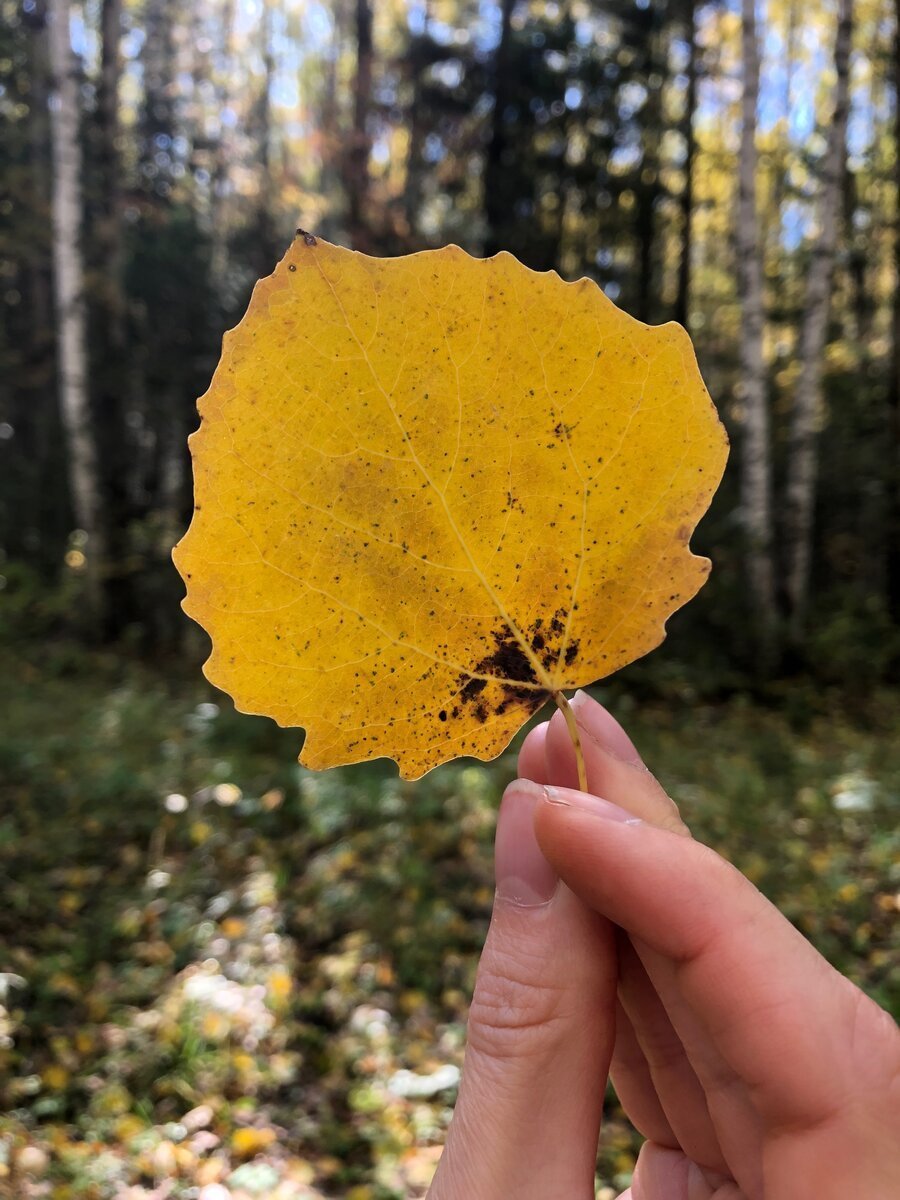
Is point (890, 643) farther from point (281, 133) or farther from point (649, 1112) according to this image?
point (281, 133)

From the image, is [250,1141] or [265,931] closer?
[250,1141]

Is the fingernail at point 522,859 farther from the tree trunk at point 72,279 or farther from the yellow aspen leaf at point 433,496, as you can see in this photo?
the tree trunk at point 72,279

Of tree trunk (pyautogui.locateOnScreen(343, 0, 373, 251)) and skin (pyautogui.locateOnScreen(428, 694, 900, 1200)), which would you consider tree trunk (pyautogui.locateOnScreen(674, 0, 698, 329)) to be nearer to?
tree trunk (pyautogui.locateOnScreen(343, 0, 373, 251))

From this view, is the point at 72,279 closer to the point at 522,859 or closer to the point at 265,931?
the point at 265,931

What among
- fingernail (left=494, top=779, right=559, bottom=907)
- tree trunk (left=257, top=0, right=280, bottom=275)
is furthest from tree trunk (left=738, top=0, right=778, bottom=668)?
fingernail (left=494, top=779, right=559, bottom=907)

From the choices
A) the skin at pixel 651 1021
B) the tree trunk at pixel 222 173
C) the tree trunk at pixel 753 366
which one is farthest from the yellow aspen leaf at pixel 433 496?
the tree trunk at pixel 222 173

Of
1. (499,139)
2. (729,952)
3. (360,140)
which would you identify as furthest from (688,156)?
(729,952)
